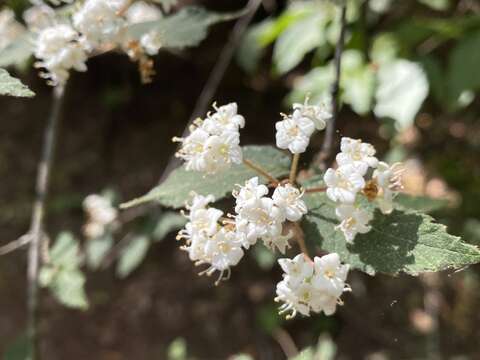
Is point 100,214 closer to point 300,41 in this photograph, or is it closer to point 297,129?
point 300,41

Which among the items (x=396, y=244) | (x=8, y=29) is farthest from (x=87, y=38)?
(x=8, y=29)

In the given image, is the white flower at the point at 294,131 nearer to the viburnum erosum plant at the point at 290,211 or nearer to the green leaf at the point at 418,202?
the viburnum erosum plant at the point at 290,211

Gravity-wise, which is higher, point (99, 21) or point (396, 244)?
point (99, 21)

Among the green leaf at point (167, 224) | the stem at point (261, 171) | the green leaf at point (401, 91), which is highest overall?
the stem at point (261, 171)

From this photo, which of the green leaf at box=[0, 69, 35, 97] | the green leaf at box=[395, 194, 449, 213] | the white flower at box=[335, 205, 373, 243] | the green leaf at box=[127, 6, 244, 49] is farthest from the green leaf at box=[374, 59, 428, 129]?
the green leaf at box=[0, 69, 35, 97]

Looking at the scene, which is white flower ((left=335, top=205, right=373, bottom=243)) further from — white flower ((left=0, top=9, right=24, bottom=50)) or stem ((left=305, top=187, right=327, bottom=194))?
white flower ((left=0, top=9, right=24, bottom=50))

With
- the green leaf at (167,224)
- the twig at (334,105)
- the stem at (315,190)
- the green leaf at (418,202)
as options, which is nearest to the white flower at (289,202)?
the stem at (315,190)

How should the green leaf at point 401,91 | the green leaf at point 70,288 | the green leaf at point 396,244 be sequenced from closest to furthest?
1. the green leaf at point 396,244
2. the green leaf at point 70,288
3. the green leaf at point 401,91

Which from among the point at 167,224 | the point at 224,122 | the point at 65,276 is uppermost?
the point at 224,122
